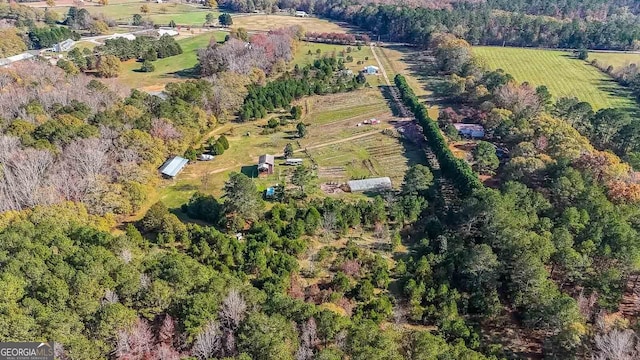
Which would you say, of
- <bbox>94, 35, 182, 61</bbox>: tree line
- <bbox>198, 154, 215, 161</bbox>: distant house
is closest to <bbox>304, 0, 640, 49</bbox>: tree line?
<bbox>94, 35, 182, 61</bbox>: tree line

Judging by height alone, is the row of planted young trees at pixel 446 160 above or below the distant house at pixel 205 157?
above

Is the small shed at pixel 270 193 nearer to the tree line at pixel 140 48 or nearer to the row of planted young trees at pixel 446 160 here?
the row of planted young trees at pixel 446 160

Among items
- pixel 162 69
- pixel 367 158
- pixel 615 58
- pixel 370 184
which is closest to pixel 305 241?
pixel 370 184

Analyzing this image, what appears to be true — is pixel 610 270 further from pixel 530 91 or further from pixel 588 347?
pixel 530 91

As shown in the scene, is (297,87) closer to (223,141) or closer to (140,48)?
(223,141)

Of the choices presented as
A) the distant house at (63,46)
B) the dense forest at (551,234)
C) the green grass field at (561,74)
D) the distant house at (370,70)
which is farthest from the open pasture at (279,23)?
the dense forest at (551,234)
